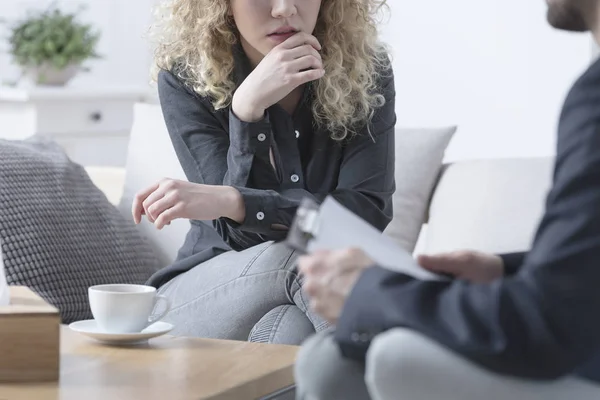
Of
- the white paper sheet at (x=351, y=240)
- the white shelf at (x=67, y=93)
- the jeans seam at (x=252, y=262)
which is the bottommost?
the white shelf at (x=67, y=93)

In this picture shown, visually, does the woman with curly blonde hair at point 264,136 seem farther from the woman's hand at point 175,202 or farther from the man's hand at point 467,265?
the man's hand at point 467,265

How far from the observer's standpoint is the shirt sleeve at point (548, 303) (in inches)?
31.5

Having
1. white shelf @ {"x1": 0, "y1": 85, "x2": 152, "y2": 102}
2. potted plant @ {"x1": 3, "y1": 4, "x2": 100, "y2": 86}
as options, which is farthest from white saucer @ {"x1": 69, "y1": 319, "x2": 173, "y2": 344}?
potted plant @ {"x1": 3, "y1": 4, "x2": 100, "y2": 86}

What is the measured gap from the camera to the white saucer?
151 cm

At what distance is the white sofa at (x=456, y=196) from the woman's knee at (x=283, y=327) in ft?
2.06

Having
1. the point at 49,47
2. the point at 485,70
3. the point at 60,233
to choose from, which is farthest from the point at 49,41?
the point at 60,233

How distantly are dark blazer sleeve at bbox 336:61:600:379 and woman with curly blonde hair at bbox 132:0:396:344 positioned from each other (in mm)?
887

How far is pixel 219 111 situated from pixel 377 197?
0.36 m

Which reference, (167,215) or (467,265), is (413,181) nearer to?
(167,215)

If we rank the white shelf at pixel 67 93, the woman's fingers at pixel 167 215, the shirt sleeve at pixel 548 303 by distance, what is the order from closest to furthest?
1. the shirt sleeve at pixel 548 303
2. the woman's fingers at pixel 167 215
3. the white shelf at pixel 67 93

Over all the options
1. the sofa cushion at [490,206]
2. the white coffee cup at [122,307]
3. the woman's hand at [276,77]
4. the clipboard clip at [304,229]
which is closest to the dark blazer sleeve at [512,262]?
the clipboard clip at [304,229]

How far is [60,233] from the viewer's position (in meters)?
2.20

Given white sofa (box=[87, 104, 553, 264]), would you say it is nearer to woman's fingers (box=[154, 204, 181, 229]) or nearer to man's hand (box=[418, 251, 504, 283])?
woman's fingers (box=[154, 204, 181, 229])

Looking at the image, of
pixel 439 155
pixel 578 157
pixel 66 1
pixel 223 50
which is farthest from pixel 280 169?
pixel 66 1
